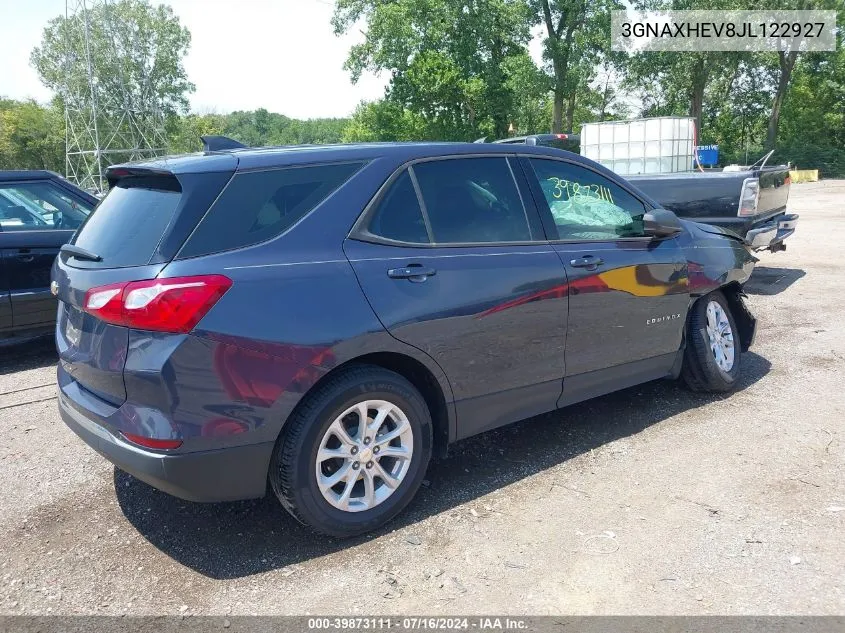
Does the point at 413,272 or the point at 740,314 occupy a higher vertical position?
the point at 413,272

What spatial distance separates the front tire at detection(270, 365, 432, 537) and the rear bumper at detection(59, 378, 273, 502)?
12cm

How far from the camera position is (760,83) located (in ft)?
165

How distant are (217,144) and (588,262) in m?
2.15

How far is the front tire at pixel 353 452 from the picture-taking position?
120 inches

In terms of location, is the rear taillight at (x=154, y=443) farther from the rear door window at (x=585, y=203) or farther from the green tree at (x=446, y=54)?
the green tree at (x=446, y=54)

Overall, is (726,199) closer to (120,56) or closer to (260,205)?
(260,205)

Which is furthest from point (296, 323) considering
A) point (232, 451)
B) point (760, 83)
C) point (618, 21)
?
point (760, 83)

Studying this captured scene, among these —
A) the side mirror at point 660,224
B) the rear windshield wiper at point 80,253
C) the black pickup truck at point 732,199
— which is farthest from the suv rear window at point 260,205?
the black pickup truck at point 732,199

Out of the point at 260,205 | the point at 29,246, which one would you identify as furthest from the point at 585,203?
the point at 29,246

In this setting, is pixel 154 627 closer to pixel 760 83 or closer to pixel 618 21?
pixel 618 21

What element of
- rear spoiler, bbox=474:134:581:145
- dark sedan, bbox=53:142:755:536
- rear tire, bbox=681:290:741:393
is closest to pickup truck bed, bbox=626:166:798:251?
rear spoiler, bbox=474:134:581:145

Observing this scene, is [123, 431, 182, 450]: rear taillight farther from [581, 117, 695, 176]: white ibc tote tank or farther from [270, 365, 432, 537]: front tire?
[581, 117, 695, 176]: white ibc tote tank

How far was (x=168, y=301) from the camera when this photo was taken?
278 cm

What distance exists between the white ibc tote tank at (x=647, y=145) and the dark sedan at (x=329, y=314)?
52.0ft
